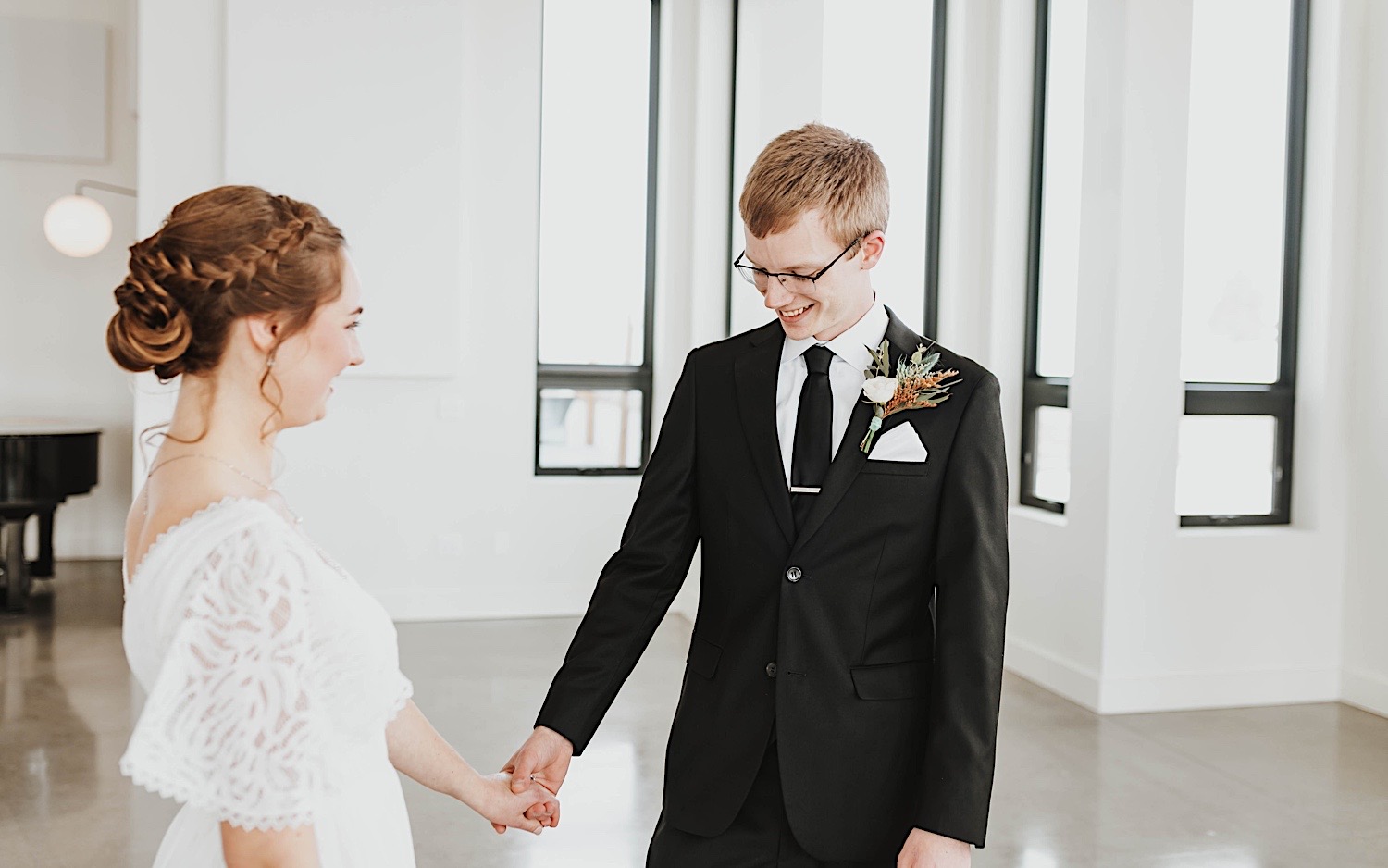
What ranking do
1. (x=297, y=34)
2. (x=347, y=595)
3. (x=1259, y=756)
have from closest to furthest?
(x=347, y=595)
(x=1259, y=756)
(x=297, y=34)

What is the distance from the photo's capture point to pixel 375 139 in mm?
6570

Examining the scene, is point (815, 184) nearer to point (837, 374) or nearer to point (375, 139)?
point (837, 374)

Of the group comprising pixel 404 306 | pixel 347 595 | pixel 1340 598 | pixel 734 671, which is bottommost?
pixel 1340 598

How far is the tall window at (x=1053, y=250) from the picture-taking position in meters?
6.05

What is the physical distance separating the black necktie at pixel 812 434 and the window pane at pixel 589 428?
548cm

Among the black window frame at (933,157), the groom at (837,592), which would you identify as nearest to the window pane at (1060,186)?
the black window frame at (933,157)

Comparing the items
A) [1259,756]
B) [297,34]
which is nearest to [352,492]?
[297,34]

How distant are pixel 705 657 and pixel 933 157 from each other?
571cm

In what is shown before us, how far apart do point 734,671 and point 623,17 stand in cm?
618

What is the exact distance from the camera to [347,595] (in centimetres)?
146

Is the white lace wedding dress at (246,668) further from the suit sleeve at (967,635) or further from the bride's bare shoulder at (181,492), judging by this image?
the suit sleeve at (967,635)

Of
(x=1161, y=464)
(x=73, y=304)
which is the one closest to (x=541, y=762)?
(x=1161, y=464)

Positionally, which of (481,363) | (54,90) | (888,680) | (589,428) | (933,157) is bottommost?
(888,680)

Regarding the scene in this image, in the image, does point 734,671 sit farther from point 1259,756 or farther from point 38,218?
point 38,218
